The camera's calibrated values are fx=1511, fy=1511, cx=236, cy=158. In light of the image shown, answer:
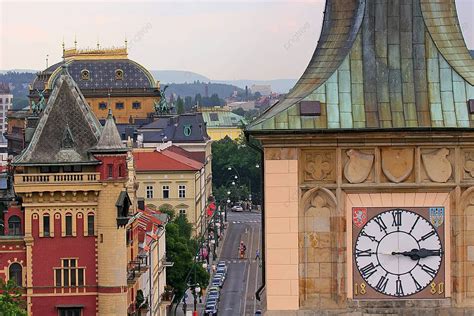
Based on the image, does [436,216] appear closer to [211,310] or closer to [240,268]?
[211,310]

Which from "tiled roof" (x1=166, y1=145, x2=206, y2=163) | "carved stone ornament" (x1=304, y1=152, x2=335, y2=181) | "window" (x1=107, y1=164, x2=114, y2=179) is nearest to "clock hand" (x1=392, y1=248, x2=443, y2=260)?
"carved stone ornament" (x1=304, y1=152, x2=335, y2=181)

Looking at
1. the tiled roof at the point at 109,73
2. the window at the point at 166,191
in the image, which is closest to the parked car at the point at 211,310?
the window at the point at 166,191

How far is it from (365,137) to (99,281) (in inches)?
2042

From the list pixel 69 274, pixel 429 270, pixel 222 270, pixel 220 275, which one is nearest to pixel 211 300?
pixel 220 275

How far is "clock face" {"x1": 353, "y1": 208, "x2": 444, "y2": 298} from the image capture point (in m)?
19.2

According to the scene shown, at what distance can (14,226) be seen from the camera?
71000 mm

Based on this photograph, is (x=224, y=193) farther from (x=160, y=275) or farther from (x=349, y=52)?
(x=349, y=52)

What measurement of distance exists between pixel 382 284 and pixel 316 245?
97 cm

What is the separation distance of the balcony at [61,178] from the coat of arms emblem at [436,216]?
168ft

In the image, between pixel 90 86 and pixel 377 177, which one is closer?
pixel 377 177

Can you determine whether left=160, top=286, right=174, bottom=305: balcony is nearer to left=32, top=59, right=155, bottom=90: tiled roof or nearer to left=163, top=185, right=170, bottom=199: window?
left=163, top=185, right=170, bottom=199: window

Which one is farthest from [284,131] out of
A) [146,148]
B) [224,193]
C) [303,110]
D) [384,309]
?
[224,193]

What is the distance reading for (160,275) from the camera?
93562 millimetres

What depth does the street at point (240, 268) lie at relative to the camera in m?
101
